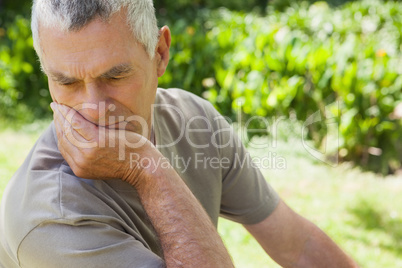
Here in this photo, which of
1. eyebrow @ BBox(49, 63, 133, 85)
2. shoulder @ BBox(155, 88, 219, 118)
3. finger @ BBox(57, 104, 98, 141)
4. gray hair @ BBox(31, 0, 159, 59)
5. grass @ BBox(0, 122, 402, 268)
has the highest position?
gray hair @ BBox(31, 0, 159, 59)

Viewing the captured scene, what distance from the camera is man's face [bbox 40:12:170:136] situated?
1.62 meters

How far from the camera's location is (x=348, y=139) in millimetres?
5680

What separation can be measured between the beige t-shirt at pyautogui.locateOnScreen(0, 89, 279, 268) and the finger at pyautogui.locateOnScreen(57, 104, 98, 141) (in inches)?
5.6

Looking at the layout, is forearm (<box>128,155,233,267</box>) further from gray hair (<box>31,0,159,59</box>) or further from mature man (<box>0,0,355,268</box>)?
gray hair (<box>31,0,159,59</box>)

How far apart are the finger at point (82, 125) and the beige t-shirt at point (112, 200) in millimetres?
142

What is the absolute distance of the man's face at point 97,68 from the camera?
63.8 inches

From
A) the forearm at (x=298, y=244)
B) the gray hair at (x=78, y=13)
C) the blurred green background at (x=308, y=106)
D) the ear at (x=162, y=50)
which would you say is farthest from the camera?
the blurred green background at (x=308, y=106)

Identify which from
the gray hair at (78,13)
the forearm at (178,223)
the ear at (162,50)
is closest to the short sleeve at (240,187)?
the ear at (162,50)

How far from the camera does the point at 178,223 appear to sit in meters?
1.59

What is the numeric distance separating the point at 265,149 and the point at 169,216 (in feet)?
14.4

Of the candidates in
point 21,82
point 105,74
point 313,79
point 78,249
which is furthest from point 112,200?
point 21,82

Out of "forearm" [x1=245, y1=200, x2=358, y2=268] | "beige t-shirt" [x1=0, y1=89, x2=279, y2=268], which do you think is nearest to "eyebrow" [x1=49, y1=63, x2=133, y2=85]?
"beige t-shirt" [x1=0, y1=89, x2=279, y2=268]

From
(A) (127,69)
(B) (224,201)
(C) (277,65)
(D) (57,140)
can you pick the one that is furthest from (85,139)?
(C) (277,65)

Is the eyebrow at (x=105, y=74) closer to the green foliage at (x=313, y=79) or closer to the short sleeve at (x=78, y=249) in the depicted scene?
the short sleeve at (x=78, y=249)
